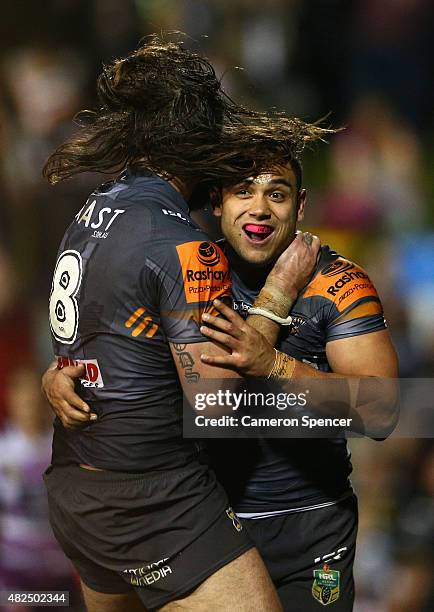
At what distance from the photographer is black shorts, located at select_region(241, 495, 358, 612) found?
2.55 metres

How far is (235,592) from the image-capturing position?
206cm

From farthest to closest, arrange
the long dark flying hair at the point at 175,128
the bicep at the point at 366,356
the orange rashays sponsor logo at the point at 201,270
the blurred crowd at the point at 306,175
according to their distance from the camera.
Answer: the blurred crowd at the point at 306,175
the bicep at the point at 366,356
the long dark flying hair at the point at 175,128
the orange rashays sponsor logo at the point at 201,270

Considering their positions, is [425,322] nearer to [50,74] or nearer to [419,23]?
[419,23]

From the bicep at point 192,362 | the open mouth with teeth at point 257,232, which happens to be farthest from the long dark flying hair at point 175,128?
the bicep at point 192,362

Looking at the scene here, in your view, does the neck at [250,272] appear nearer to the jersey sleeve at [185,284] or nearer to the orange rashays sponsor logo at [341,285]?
the orange rashays sponsor logo at [341,285]

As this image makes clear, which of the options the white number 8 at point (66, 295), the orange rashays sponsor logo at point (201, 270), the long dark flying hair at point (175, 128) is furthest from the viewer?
the long dark flying hair at point (175, 128)

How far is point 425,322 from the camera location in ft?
12.5

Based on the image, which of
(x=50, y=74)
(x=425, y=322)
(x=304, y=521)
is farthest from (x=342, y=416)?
(x=50, y=74)

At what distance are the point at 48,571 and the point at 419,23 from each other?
309 centimetres

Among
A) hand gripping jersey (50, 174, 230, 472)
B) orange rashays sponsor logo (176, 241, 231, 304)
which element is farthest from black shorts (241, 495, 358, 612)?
orange rashays sponsor logo (176, 241, 231, 304)

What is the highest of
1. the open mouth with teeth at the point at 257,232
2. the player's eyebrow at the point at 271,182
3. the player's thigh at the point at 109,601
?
→ the player's eyebrow at the point at 271,182

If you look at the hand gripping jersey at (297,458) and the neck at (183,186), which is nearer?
the neck at (183,186)

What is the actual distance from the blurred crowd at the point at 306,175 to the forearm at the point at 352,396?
135cm

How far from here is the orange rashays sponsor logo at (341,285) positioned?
94.9 inches
